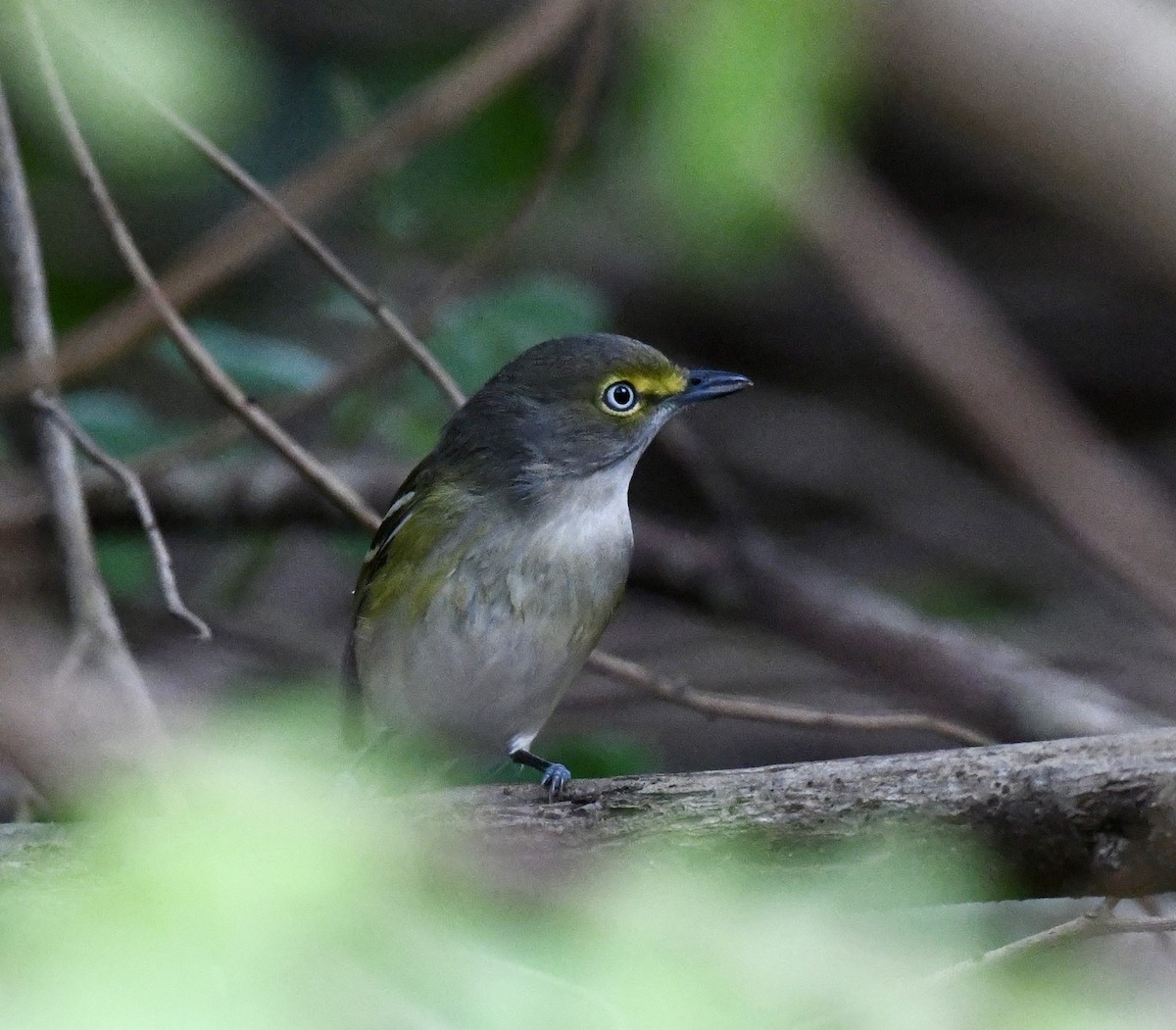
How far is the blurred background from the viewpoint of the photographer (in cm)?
94

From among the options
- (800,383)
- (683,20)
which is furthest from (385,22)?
(683,20)

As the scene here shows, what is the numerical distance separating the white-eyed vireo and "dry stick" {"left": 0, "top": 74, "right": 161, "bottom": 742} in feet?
2.48

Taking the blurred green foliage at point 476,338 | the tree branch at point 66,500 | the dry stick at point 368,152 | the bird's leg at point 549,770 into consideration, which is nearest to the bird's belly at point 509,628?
the bird's leg at point 549,770

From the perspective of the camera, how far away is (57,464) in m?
4.14

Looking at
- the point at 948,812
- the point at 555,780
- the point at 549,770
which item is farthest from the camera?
the point at 549,770

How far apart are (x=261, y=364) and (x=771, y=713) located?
83.1 inches

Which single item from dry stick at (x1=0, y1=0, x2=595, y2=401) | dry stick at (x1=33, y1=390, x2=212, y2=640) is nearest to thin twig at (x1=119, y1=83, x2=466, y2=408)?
dry stick at (x1=33, y1=390, x2=212, y2=640)

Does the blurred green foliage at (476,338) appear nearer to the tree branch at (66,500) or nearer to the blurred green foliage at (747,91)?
the tree branch at (66,500)

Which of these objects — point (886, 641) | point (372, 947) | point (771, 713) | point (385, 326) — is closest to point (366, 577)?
point (385, 326)

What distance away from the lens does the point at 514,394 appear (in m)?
4.37

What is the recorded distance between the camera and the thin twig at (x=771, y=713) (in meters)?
3.80

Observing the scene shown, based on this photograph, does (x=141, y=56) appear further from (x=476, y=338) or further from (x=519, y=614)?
(x=476, y=338)

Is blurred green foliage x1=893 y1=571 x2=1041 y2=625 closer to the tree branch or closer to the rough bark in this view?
the tree branch

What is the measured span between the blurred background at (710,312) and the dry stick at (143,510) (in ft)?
0.60
